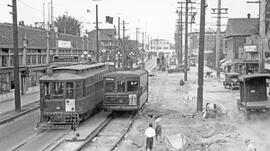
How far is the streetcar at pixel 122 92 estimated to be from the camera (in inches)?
893

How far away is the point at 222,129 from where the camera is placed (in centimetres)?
1869

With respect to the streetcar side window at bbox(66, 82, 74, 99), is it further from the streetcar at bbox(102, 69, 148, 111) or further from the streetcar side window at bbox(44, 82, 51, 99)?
the streetcar at bbox(102, 69, 148, 111)

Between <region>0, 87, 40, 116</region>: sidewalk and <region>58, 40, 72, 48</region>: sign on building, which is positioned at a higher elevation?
<region>58, 40, 72, 48</region>: sign on building

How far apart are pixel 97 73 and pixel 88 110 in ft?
11.8

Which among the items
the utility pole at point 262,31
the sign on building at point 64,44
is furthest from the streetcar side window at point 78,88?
the sign on building at point 64,44

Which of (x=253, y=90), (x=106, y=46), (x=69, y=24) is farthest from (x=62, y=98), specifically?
(x=106, y=46)

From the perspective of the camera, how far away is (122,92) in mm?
22812

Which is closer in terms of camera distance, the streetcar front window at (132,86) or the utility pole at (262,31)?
the streetcar front window at (132,86)

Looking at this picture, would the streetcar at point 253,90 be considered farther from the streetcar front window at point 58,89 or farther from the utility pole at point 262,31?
the streetcar front window at point 58,89

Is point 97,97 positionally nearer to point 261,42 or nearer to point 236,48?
point 261,42

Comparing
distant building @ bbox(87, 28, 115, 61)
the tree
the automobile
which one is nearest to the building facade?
distant building @ bbox(87, 28, 115, 61)

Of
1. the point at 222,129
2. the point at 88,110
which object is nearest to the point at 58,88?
the point at 88,110

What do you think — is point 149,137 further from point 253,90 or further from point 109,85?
point 253,90

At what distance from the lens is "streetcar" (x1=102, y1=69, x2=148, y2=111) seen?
74.4 ft
